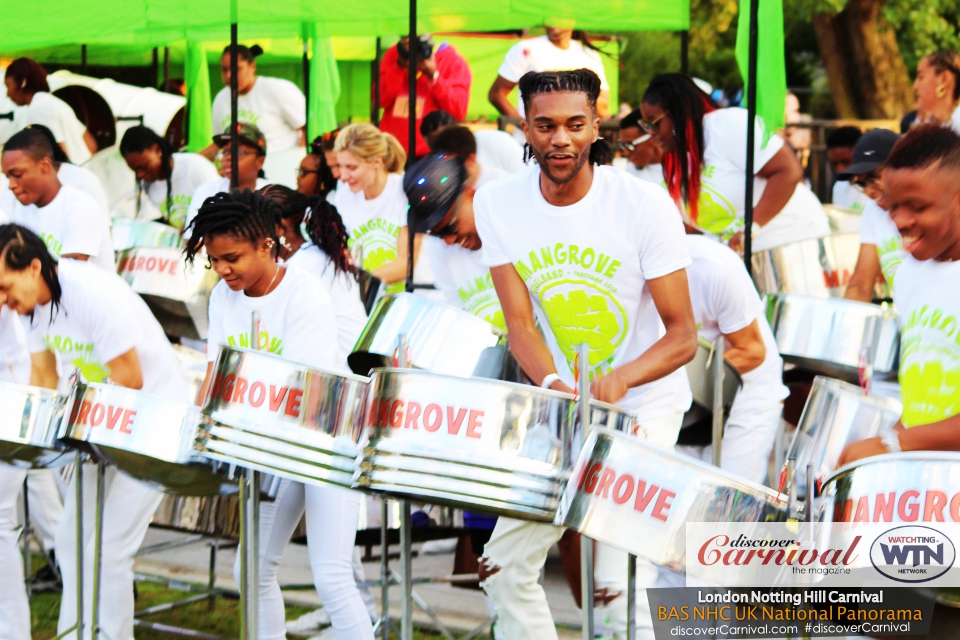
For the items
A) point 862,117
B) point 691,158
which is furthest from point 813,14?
point 691,158

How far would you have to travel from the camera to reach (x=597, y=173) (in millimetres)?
2143

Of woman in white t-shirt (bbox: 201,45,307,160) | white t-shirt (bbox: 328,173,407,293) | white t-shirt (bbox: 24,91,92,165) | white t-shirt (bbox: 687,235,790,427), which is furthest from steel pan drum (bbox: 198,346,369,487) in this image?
white t-shirt (bbox: 24,91,92,165)

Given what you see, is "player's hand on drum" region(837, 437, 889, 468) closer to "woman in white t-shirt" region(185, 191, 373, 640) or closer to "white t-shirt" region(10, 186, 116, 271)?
"woman in white t-shirt" region(185, 191, 373, 640)

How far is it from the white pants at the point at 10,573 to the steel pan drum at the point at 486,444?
4.38ft

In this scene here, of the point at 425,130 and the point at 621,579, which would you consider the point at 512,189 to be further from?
the point at 425,130

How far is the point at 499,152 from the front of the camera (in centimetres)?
413

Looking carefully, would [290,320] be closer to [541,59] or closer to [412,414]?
[412,414]

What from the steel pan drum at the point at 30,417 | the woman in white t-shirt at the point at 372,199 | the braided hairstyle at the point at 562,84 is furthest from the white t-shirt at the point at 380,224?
the braided hairstyle at the point at 562,84

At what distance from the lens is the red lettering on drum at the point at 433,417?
1.79m

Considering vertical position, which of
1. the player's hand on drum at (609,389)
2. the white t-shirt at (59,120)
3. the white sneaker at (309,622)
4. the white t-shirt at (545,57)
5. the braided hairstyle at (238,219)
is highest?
the white t-shirt at (545,57)

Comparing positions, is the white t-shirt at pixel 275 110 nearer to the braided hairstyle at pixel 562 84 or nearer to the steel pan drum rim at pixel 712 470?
the braided hairstyle at pixel 562 84

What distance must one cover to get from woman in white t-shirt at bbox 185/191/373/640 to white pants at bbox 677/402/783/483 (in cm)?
79

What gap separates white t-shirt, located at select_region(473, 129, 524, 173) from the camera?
13.6ft

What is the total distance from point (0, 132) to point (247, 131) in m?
1.92
